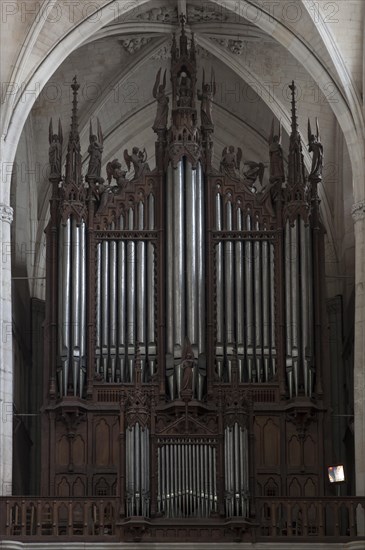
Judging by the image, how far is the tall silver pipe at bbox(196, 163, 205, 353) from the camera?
31391 millimetres

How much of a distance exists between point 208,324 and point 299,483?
305cm

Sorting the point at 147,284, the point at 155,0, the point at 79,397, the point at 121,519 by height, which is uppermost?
the point at 155,0

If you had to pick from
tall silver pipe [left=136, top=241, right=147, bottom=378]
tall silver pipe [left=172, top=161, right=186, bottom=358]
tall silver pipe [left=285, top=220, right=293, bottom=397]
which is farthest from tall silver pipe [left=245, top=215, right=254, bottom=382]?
tall silver pipe [left=136, top=241, right=147, bottom=378]

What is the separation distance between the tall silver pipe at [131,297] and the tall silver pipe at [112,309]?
222mm

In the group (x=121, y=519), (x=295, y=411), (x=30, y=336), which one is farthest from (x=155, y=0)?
(x=121, y=519)

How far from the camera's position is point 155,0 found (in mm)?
36406

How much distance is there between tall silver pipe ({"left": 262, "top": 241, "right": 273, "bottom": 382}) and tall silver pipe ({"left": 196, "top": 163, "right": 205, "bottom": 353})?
103 centimetres

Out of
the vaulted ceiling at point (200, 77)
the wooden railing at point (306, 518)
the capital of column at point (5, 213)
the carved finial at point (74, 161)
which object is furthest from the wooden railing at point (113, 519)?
the vaulted ceiling at point (200, 77)

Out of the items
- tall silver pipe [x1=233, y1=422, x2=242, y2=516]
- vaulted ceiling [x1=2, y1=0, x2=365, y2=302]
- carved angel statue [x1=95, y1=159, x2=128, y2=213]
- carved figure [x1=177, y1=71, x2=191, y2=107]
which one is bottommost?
tall silver pipe [x1=233, y1=422, x2=242, y2=516]

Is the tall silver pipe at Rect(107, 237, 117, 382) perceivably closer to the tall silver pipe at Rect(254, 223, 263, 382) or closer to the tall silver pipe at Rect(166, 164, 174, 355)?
the tall silver pipe at Rect(166, 164, 174, 355)

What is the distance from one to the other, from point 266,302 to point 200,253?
4.59 feet

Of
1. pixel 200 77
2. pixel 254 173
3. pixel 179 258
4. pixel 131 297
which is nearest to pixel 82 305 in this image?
pixel 131 297

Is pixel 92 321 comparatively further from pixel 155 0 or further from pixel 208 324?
pixel 155 0

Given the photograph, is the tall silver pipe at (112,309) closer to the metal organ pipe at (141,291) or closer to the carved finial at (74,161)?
the metal organ pipe at (141,291)
